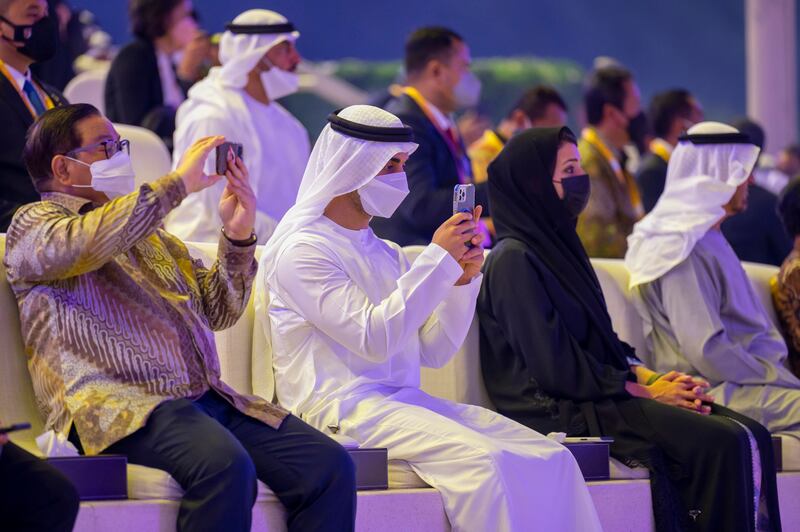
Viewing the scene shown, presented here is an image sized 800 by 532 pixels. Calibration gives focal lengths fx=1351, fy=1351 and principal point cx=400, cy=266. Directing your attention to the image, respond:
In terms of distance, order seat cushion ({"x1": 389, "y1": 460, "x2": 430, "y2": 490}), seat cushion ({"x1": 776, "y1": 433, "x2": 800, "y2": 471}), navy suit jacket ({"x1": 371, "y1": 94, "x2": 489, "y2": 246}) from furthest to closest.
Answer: navy suit jacket ({"x1": 371, "y1": 94, "x2": 489, "y2": 246}) → seat cushion ({"x1": 776, "y1": 433, "x2": 800, "y2": 471}) → seat cushion ({"x1": 389, "y1": 460, "x2": 430, "y2": 490})

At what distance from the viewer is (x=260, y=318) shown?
14.5ft

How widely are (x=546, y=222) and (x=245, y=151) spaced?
184 cm

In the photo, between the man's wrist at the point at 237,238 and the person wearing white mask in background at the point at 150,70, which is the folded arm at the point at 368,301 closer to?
the man's wrist at the point at 237,238

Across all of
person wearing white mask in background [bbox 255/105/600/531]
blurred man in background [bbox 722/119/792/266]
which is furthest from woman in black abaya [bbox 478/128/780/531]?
blurred man in background [bbox 722/119/792/266]

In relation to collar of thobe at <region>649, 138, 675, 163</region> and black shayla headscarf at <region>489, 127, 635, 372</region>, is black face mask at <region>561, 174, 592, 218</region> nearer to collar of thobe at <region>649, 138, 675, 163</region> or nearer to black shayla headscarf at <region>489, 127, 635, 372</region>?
black shayla headscarf at <region>489, 127, 635, 372</region>

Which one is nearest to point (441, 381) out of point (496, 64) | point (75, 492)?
point (75, 492)

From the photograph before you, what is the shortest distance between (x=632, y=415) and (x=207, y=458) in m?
1.76

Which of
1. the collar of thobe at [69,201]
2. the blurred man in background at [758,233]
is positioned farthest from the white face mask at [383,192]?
the blurred man in background at [758,233]

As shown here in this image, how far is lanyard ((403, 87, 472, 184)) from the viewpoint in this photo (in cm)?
638

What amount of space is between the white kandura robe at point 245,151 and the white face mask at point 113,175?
6.91 ft

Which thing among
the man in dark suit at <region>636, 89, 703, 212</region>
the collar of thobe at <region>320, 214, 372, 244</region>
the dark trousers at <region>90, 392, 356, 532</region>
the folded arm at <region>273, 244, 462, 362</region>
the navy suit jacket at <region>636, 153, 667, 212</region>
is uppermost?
the collar of thobe at <region>320, 214, 372, 244</region>

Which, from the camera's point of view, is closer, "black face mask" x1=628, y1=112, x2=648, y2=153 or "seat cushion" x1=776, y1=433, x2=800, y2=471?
"seat cushion" x1=776, y1=433, x2=800, y2=471

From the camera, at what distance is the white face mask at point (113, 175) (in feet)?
12.4

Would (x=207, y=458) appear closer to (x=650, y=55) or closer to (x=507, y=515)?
(x=507, y=515)
